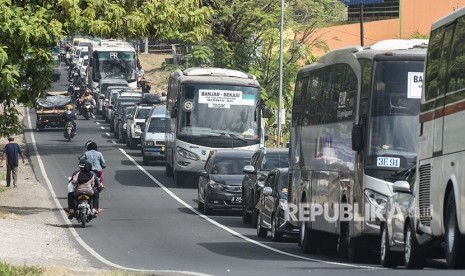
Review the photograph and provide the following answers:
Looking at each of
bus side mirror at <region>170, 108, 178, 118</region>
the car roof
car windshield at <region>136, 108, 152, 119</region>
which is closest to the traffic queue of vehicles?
the car roof

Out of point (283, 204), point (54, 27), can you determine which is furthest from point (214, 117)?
point (283, 204)

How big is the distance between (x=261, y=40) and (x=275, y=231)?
33157 millimetres

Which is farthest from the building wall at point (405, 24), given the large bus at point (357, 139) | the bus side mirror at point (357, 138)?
the bus side mirror at point (357, 138)

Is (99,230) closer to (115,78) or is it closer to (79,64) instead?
(115,78)

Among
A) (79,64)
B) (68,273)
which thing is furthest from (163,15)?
(79,64)

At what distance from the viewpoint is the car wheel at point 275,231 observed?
93.0 ft

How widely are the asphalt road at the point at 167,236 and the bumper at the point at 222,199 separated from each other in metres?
0.51

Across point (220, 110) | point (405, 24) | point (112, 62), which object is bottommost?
point (112, 62)

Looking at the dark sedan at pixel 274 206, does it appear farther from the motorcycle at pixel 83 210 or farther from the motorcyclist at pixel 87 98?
the motorcyclist at pixel 87 98

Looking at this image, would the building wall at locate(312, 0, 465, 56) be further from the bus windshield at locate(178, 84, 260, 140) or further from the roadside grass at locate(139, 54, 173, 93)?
the bus windshield at locate(178, 84, 260, 140)

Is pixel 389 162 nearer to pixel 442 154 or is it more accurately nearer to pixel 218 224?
pixel 442 154

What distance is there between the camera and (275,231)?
93.4ft

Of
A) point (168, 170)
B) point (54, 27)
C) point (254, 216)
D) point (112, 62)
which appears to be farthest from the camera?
point (112, 62)

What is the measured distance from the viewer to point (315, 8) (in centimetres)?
6256
